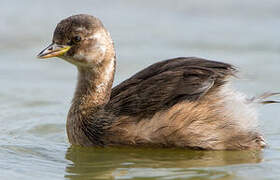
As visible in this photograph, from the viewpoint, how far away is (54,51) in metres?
8.30

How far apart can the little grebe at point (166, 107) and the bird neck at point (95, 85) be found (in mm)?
111

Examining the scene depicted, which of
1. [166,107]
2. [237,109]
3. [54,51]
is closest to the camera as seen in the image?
[166,107]

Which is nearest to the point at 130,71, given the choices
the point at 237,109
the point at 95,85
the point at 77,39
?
the point at 95,85

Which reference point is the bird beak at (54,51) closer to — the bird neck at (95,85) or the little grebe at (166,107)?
the little grebe at (166,107)

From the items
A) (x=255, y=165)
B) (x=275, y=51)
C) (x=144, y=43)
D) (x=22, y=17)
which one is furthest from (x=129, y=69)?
(x=255, y=165)

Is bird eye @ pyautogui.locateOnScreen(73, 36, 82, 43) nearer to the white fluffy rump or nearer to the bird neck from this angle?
the bird neck

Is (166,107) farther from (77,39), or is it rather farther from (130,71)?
(130,71)

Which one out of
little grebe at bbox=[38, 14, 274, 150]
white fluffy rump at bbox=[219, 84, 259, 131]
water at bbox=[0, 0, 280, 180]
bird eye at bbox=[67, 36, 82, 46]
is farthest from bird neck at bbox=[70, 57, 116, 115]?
white fluffy rump at bbox=[219, 84, 259, 131]

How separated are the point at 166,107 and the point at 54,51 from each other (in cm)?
132

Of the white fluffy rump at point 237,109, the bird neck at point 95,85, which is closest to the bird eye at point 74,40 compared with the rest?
the bird neck at point 95,85

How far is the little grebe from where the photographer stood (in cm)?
794

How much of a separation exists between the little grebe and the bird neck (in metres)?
0.11

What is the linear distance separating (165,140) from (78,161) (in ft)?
2.89

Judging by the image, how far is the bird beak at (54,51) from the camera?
27.2ft
